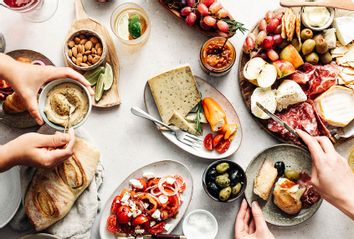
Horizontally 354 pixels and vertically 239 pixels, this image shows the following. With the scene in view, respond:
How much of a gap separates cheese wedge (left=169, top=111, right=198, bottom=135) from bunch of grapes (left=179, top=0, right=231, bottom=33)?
0.39 metres

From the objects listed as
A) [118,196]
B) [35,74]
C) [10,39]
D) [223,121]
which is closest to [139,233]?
[118,196]

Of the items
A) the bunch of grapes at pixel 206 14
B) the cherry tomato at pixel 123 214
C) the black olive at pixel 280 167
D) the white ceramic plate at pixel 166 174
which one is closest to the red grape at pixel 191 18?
the bunch of grapes at pixel 206 14

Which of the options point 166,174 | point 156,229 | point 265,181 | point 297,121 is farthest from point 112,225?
point 297,121

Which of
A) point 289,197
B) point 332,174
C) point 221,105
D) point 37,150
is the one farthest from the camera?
point 221,105

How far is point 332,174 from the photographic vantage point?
6.42 feet

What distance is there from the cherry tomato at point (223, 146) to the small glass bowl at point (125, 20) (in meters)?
0.56

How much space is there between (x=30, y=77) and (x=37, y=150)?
287mm

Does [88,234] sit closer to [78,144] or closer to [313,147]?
[78,144]

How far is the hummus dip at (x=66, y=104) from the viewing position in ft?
6.25

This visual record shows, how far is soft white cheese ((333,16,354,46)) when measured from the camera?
2.10 m

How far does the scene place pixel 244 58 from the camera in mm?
2150

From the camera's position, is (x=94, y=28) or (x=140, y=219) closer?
(x=140, y=219)

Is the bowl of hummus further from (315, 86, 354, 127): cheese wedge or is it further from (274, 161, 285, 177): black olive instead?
(315, 86, 354, 127): cheese wedge

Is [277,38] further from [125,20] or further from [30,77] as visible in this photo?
[30,77]
